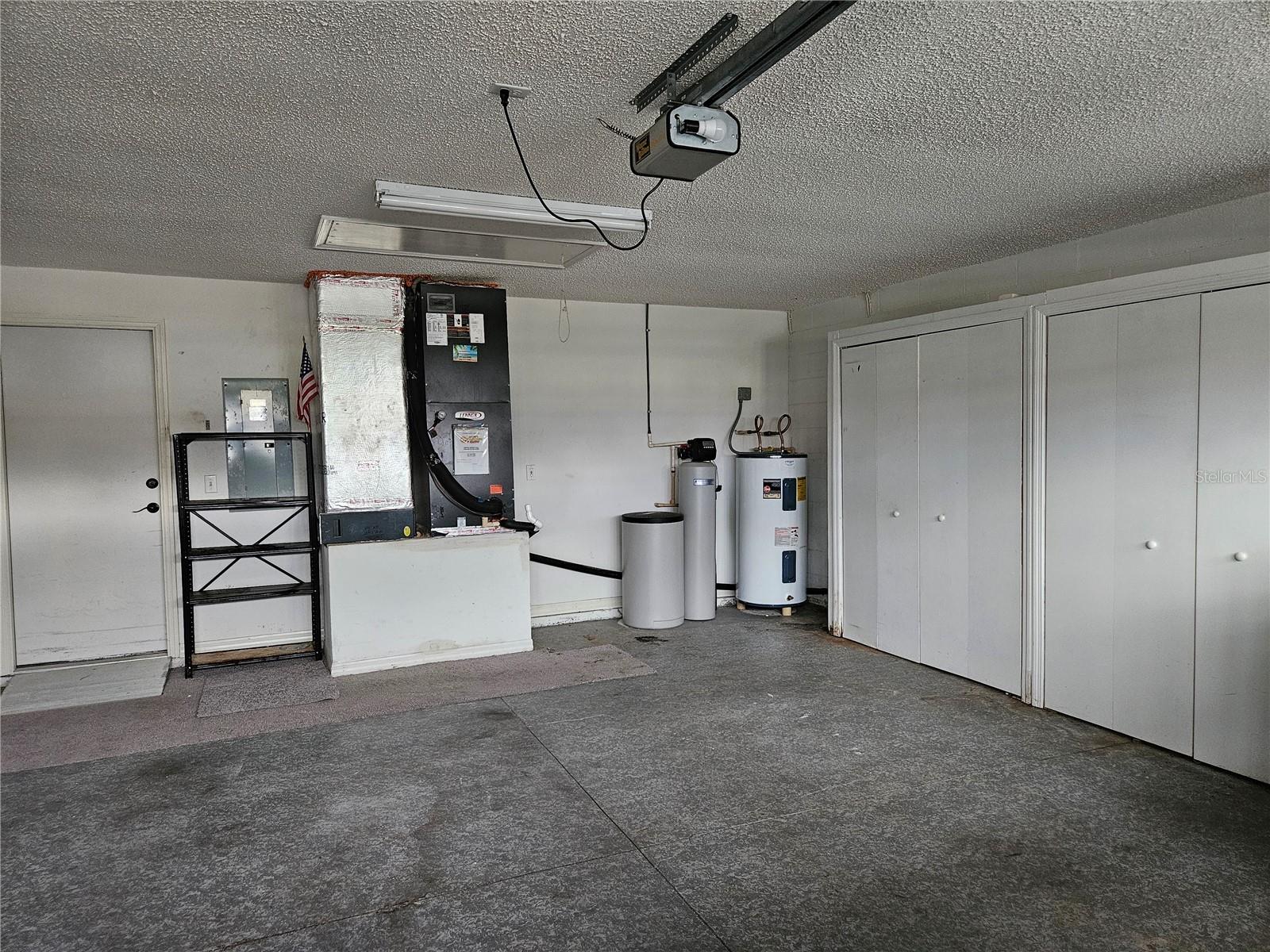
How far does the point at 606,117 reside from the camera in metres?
2.55

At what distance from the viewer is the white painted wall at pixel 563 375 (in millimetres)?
4773

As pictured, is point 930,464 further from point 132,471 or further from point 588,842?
point 132,471

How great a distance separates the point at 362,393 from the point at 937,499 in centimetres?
345

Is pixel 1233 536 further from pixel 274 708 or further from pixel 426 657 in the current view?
pixel 274 708

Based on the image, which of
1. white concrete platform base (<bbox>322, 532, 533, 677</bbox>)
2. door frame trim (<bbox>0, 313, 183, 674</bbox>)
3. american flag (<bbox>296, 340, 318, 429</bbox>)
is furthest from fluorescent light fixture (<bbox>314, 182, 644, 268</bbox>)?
white concrete platform base (<bbox>322, 532, 533, 677</bbox>)

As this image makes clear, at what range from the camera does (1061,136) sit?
2.76 m

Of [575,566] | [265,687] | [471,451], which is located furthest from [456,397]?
[265,687]

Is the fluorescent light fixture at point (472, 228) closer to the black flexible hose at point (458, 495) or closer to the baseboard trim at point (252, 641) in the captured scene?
the black flexible hose at point (458, 495)

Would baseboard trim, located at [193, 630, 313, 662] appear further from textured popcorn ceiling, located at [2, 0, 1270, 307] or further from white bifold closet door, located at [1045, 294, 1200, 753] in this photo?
white bifold closet door, located at [1045, 294, 1200, 753]

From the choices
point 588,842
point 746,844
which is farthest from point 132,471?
point 746,844

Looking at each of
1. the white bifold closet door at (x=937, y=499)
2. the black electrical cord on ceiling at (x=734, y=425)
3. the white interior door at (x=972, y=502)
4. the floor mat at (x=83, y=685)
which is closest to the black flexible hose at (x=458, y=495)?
the floor mat at (x=83, y=685)

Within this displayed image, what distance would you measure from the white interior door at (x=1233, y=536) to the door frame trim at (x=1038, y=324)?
0.11 m

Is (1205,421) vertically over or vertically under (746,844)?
over

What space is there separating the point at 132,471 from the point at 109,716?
5.19 ft
